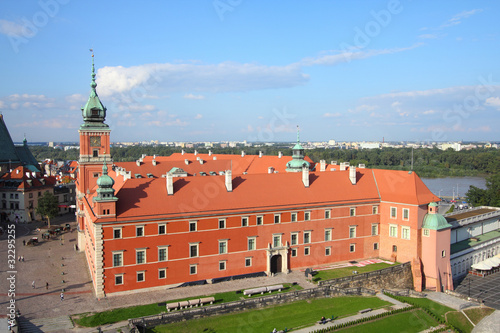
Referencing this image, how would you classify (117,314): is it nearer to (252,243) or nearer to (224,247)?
(224,247)

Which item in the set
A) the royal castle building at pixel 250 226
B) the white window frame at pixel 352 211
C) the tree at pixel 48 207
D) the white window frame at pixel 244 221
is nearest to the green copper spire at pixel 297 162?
the royal castle building at pixel 250 226

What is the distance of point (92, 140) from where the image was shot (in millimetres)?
59688

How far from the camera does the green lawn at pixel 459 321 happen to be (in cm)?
4003

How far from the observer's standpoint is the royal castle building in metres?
39.1

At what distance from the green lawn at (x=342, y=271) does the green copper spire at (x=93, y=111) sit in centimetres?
3762

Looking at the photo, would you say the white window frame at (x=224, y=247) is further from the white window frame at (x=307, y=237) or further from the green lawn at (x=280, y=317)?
the white window frame at (x=307, y=237)

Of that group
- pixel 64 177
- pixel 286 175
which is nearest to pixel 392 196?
pixel 286 175

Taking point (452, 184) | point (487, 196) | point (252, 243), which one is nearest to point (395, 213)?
point (252, 243)

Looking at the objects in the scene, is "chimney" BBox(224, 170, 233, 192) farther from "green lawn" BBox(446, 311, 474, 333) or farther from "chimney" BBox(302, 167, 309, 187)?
"green lawn" BBox(446, 311, 474, 333)

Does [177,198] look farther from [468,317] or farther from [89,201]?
[468,317]

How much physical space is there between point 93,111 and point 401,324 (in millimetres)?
48105

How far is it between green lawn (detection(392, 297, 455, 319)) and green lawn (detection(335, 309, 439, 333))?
1.60 m

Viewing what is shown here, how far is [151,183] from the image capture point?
142ft

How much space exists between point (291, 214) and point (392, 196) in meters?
13.8
